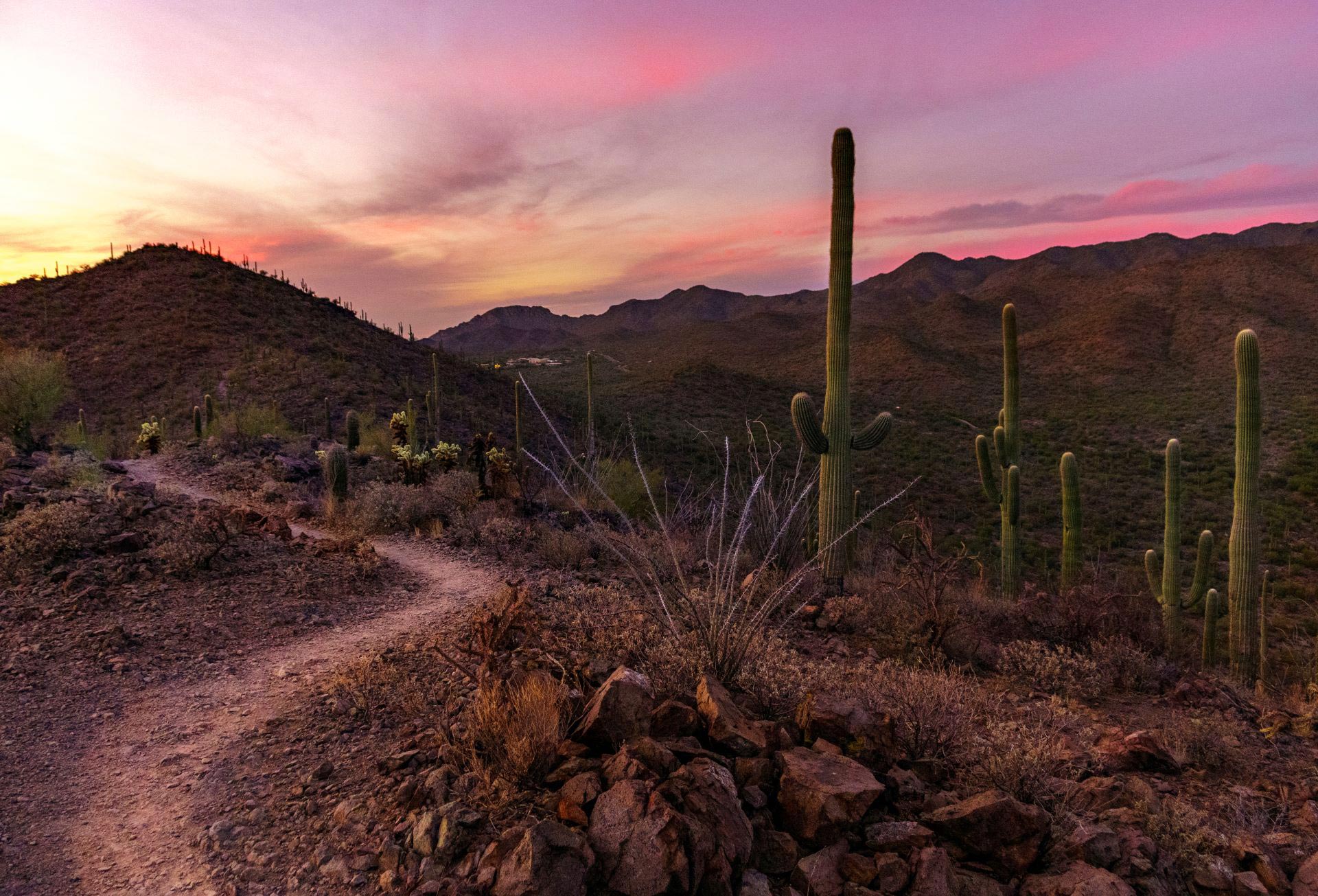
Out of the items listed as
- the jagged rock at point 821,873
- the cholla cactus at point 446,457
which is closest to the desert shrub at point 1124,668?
the jagged rock at point 821,873

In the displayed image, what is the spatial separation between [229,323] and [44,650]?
40591mm

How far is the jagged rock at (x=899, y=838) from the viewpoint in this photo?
3.06 m

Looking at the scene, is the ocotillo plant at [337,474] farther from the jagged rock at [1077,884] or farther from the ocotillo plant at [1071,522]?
the ocotillo plant at [1071,522]

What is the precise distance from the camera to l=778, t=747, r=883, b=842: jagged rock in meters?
3.12

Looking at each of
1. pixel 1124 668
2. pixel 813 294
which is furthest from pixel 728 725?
pixel 813 294

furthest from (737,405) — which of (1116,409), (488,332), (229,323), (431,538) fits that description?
(488,332)

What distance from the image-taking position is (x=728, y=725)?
141 inches

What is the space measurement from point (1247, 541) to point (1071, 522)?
97.1 inches

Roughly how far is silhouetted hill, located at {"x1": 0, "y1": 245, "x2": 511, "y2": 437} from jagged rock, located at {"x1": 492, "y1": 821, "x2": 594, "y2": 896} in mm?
25713

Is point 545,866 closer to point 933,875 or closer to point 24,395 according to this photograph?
point 933,875

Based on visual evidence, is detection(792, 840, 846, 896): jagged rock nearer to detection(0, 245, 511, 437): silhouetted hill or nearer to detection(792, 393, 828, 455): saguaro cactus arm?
detection(792, 393, 828, 455): saguaro cactus arm

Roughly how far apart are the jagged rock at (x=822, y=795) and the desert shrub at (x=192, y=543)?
7480 millimetres

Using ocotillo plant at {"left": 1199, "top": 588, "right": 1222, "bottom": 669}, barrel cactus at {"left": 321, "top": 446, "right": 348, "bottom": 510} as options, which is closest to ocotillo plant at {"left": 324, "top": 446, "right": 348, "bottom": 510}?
barrel cactus at {"left": 321, "top": 446, "right": 348, "bottom": 510}

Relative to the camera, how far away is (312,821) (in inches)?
143
